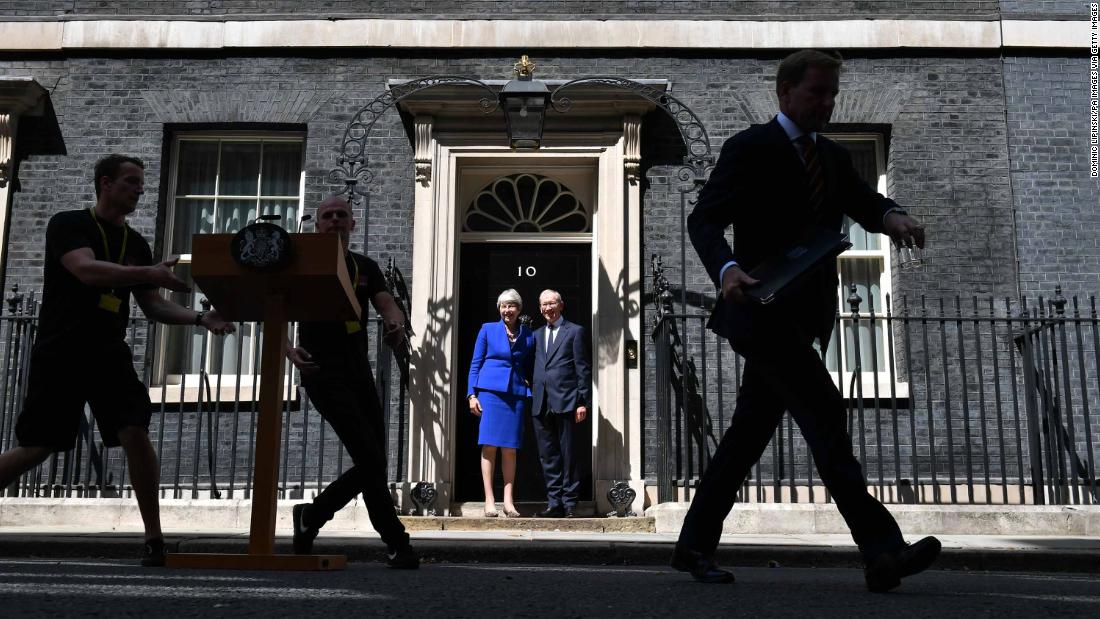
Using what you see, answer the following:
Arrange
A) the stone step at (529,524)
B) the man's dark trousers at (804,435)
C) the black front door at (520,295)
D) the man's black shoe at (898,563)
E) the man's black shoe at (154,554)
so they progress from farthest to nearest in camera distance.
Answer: the black front door at (520,295) < the stone step at (529,524) < the man's black shoe at (154,554) < the man's dark trousers at (804,435) < the man's black shoe at (898,563)

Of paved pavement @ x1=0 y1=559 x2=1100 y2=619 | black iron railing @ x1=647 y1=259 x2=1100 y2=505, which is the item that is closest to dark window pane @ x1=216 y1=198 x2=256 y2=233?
black iron railing @ x1=647 y1=259 x2=1100 y2=505

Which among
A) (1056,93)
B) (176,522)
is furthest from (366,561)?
(1056,93)

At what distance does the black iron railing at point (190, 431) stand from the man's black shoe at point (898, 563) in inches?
224

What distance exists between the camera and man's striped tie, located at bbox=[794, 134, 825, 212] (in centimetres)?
409

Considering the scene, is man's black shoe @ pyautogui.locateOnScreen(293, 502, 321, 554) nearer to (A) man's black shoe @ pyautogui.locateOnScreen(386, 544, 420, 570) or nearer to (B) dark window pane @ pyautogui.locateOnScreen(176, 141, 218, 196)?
(A) man's black shoe @ pyautogui.locateOnScreen(386, 544, 420, 570)

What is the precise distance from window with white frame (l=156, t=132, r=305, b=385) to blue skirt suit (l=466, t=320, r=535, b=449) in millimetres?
2355

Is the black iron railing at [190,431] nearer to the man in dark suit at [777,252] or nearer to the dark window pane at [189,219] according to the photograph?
the dark window pane at [189,219]

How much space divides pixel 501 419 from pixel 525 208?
2330mm

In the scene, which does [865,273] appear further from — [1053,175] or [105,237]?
[105,237]

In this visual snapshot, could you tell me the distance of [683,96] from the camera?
10.3m

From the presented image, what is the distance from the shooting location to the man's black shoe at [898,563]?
356 cm

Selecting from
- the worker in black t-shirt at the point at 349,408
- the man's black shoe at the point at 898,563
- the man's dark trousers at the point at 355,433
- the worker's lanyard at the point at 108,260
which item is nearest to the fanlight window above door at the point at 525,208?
the worker in black t-shirt at the point at 349,408

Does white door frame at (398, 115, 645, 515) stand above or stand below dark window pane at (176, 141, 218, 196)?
below

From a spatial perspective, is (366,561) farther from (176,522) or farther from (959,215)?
(959,215)
